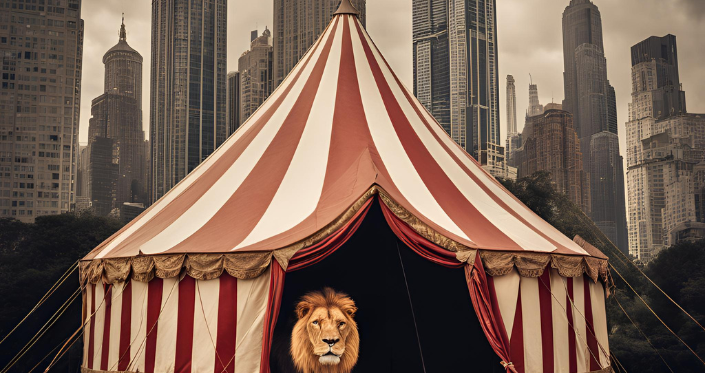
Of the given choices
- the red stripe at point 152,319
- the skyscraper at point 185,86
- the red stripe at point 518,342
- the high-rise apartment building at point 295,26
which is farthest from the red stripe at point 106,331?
the high-rise apartment building at point 295,26

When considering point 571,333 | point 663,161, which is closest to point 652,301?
point 571,333

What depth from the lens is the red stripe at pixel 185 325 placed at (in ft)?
23.1

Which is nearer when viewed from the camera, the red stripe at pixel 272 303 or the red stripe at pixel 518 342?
the red stripe at pixel 272 303

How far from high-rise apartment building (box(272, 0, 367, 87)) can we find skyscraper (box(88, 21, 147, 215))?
109ft

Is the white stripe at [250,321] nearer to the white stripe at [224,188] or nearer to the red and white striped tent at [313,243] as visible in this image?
the red and white striped tent at [313,243]

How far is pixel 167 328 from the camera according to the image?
7207 mm

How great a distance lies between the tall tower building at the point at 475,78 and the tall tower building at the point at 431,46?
74.9 inches

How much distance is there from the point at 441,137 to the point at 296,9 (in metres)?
106

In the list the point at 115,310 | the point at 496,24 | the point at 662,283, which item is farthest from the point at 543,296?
the point at 496,24

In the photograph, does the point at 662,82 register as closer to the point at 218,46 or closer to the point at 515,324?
the point at 218,46

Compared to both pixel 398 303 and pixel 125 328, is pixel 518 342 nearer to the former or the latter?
pixel 398 303

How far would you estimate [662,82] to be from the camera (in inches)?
4579

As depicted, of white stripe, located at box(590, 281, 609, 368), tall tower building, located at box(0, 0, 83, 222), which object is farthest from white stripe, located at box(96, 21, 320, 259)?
tall tower building, located at box(0, 0, 83, 222)

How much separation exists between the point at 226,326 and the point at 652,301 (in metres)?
29.3
